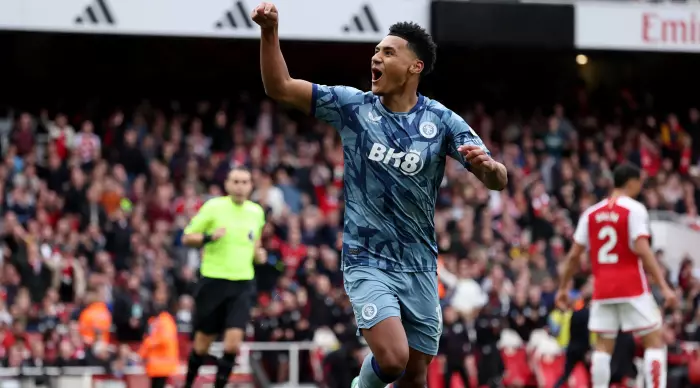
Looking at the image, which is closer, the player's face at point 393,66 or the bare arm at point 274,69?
the bare arm at point 274,69

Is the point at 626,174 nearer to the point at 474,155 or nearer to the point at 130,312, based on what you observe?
the point at 474,155

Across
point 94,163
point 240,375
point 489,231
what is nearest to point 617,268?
point 240,375

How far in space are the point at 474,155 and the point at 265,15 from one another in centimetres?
131

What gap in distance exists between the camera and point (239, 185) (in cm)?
1143

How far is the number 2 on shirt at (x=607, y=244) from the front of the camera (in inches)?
431

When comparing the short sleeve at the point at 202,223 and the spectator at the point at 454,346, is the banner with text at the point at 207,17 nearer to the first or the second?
the spectator at the point at 454,346

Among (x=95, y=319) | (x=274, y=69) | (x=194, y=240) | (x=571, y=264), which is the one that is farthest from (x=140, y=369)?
(x=274, y=69)

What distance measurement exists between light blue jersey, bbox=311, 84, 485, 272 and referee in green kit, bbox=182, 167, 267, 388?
3.72 meters

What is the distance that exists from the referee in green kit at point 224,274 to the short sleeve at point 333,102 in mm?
3755

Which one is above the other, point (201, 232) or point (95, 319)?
point (201, 232)

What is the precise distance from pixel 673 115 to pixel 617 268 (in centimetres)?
1508

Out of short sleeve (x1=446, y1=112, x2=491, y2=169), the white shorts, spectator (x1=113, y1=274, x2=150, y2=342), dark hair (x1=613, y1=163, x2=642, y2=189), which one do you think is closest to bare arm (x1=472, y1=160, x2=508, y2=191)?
short sleeve (x1=446, y1=112, x2=491, y2=169)

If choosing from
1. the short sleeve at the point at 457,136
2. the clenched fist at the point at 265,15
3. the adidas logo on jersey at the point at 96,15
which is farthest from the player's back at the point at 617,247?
the adidas logo on jersey at the point at 96,15

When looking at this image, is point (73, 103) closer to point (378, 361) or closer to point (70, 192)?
point (70, 192)
